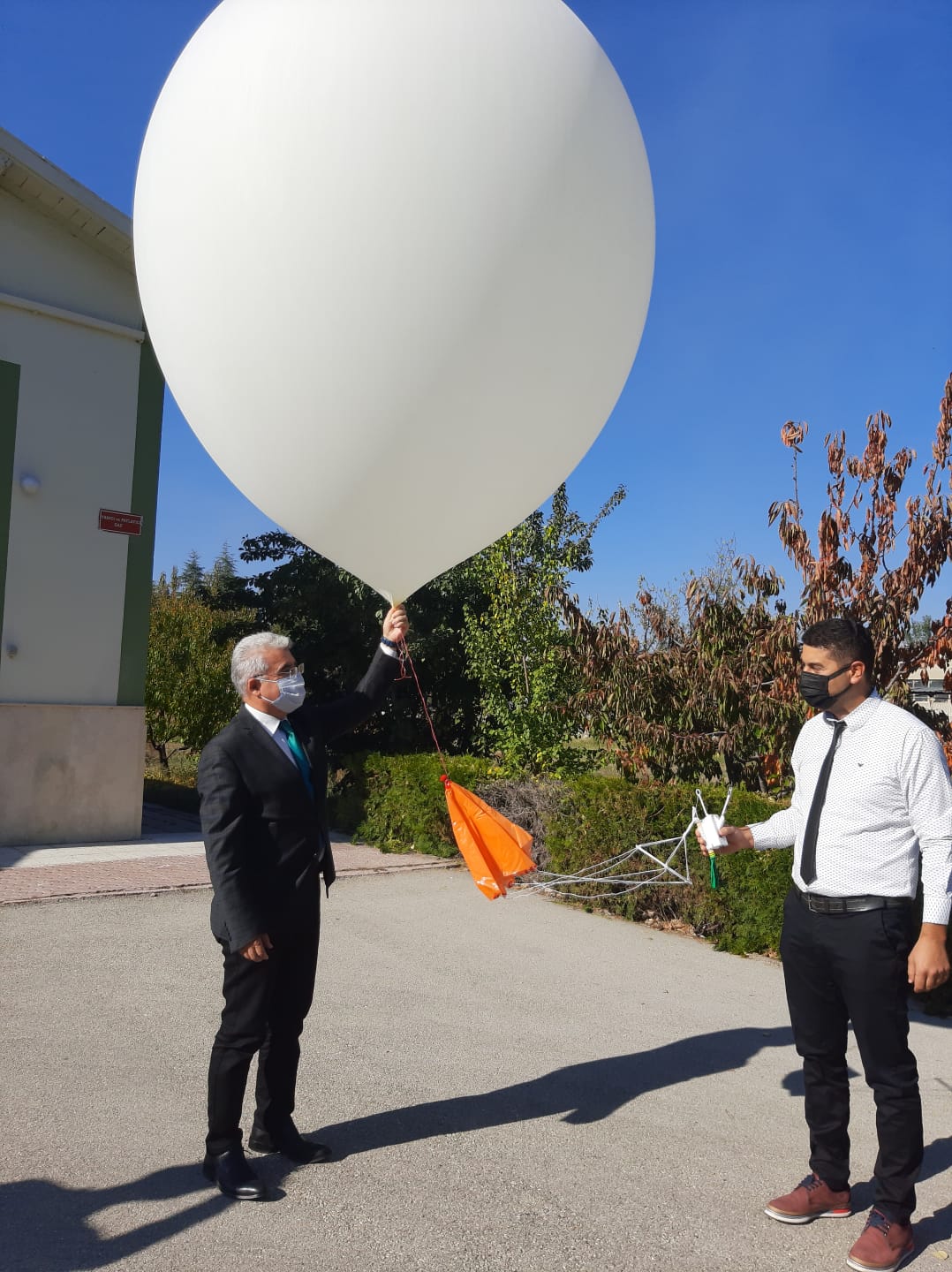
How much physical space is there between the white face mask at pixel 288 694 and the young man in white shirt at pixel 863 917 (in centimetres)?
182

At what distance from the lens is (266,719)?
143 inches

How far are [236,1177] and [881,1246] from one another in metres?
2.08

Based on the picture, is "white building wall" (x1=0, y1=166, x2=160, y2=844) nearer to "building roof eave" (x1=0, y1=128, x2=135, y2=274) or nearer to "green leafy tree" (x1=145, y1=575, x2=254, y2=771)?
"building roof eave" (x1=0, y1=128, x2=135, y2=274)

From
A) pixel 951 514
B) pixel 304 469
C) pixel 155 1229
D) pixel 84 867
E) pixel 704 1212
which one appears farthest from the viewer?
pixel 84 867

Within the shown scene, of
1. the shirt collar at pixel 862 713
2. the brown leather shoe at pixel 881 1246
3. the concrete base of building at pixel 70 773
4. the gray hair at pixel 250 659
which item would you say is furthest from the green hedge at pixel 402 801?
the brown leather shoe at pixel 881 1246

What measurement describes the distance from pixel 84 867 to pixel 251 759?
21.5ft

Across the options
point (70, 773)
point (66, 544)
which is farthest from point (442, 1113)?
point (66, 544)

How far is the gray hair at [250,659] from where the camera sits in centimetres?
359

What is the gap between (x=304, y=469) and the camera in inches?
141

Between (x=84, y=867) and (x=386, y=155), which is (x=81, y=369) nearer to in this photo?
(x=84, y=867)

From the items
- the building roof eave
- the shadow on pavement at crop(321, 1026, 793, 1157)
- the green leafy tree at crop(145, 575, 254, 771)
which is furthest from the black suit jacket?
the green leafy tree at crop(145, 575, 254, 771)

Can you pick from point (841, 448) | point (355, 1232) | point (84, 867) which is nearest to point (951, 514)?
point (841, 448)

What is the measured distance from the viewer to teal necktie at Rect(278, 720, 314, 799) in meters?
3.60

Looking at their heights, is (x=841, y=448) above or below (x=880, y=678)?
above
